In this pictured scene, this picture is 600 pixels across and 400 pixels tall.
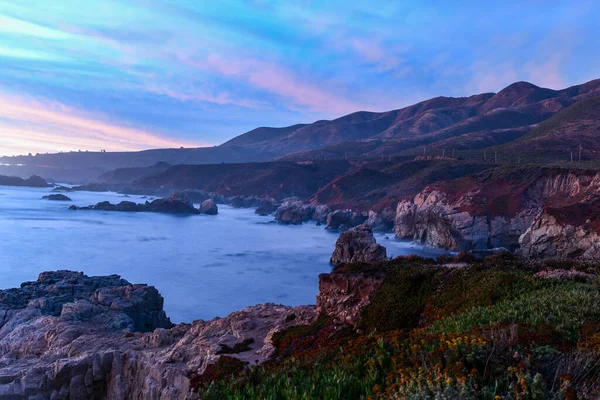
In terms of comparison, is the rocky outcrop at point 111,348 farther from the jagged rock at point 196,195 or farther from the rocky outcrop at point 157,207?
the jagged rock at point 196,195

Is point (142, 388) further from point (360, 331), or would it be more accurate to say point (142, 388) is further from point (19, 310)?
point (19, 310)

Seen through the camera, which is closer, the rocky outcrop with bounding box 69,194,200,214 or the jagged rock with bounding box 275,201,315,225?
the jagged rock with bounding box 275,201,315,225

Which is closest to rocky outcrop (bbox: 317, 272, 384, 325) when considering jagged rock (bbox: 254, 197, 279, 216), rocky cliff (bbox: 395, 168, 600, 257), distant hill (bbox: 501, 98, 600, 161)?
rocky cliff (bbox: 395, 168, 600, 257)

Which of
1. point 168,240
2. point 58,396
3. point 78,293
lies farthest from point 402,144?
point 58,396

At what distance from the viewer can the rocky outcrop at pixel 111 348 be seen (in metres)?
14.4

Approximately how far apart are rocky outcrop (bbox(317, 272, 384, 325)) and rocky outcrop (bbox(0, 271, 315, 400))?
0.84m

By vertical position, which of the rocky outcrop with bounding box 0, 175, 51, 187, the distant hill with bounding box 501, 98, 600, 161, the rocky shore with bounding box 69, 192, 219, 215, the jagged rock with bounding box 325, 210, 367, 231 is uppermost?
the distant hill with bounding box 501, 98, 600, 161

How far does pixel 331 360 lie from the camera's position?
8.63 meters

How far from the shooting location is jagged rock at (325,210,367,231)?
87.2 meters

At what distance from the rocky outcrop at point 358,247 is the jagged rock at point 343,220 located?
38.8m

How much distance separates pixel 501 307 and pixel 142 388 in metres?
11.2

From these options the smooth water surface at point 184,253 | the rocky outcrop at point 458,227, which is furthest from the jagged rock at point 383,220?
the rocky outcrop at point 458,227

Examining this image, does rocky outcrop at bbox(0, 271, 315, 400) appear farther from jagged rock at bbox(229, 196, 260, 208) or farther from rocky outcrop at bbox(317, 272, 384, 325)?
jagged rock at bbox(229, 196, 260, 208)

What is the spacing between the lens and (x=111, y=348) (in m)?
17.0
